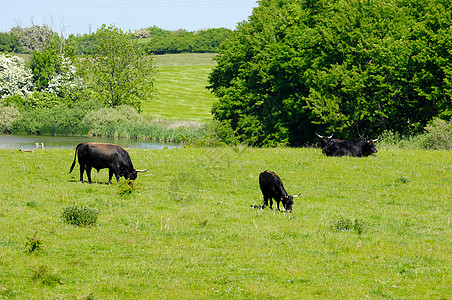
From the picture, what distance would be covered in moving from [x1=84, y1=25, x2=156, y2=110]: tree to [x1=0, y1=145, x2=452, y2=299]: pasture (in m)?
57.7

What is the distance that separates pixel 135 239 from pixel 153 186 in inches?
360

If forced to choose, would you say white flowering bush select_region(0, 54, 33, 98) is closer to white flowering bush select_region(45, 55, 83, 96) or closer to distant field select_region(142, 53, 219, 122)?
white flowering bush select_region(45, 55, 83, 96)

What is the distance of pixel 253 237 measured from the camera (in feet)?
51.1

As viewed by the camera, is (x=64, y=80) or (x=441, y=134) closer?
(x=441, y=134)

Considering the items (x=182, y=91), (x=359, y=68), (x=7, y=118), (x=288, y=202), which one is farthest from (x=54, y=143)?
(x=182, y=91)

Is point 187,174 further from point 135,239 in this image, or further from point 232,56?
point 232,56

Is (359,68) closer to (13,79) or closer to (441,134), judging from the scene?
(441,134)

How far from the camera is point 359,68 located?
4403 cm

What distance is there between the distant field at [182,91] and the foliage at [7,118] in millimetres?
25602

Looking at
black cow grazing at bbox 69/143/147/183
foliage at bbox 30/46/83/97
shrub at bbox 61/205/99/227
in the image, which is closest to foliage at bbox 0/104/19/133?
foliage at bbox 30/46/83/97

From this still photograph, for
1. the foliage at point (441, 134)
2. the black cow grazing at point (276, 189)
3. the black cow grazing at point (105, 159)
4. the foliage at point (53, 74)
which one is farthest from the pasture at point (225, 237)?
the foliage at point (53, 74)

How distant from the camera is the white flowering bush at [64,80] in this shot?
285ft

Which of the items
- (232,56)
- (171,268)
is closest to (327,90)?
(232,56)

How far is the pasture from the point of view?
37.4 ft
